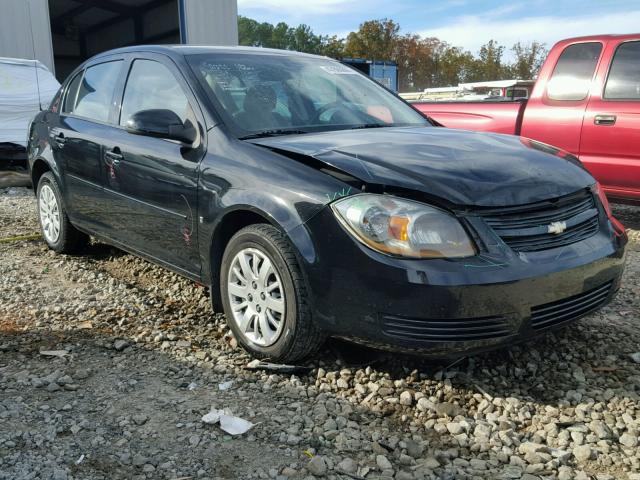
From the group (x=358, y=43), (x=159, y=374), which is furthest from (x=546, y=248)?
(x=358, y=43)

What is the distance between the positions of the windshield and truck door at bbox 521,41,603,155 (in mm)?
2532

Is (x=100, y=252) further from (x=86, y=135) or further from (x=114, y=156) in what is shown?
(x=114, y=156)

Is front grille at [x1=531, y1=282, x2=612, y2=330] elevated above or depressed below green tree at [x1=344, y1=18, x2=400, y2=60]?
below

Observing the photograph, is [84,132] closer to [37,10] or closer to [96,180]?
[96,180]

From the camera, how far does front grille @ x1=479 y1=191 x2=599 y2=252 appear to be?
2.73m

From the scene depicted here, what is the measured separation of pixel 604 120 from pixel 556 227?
144 inches

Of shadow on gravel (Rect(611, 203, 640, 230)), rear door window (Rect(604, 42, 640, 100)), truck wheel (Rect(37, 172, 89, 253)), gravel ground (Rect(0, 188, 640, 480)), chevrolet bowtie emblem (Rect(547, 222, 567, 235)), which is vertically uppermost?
rear door window (Rect(604, 42, 640, 100))

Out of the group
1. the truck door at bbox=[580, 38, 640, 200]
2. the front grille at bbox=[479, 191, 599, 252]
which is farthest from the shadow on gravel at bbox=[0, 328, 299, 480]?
the truck door at bbox=[580, 38, 640, 200]

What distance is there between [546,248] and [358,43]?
51.6 metres

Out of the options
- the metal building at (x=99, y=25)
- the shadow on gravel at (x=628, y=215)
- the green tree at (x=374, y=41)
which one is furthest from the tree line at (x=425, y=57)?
the shadow on gravel at (x=628, y=215)

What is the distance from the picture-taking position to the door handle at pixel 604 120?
232 inches

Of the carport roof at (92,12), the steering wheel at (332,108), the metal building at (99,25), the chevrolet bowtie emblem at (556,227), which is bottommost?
the chevrolet bowtie emblem at (556,227)

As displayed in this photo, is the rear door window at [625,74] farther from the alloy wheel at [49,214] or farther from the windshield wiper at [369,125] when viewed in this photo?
the alloy wheel at [49,214]

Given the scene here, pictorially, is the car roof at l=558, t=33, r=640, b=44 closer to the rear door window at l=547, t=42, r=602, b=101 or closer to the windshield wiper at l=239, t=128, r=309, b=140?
the rear door window at l=547, t=42, r=602, b=101
